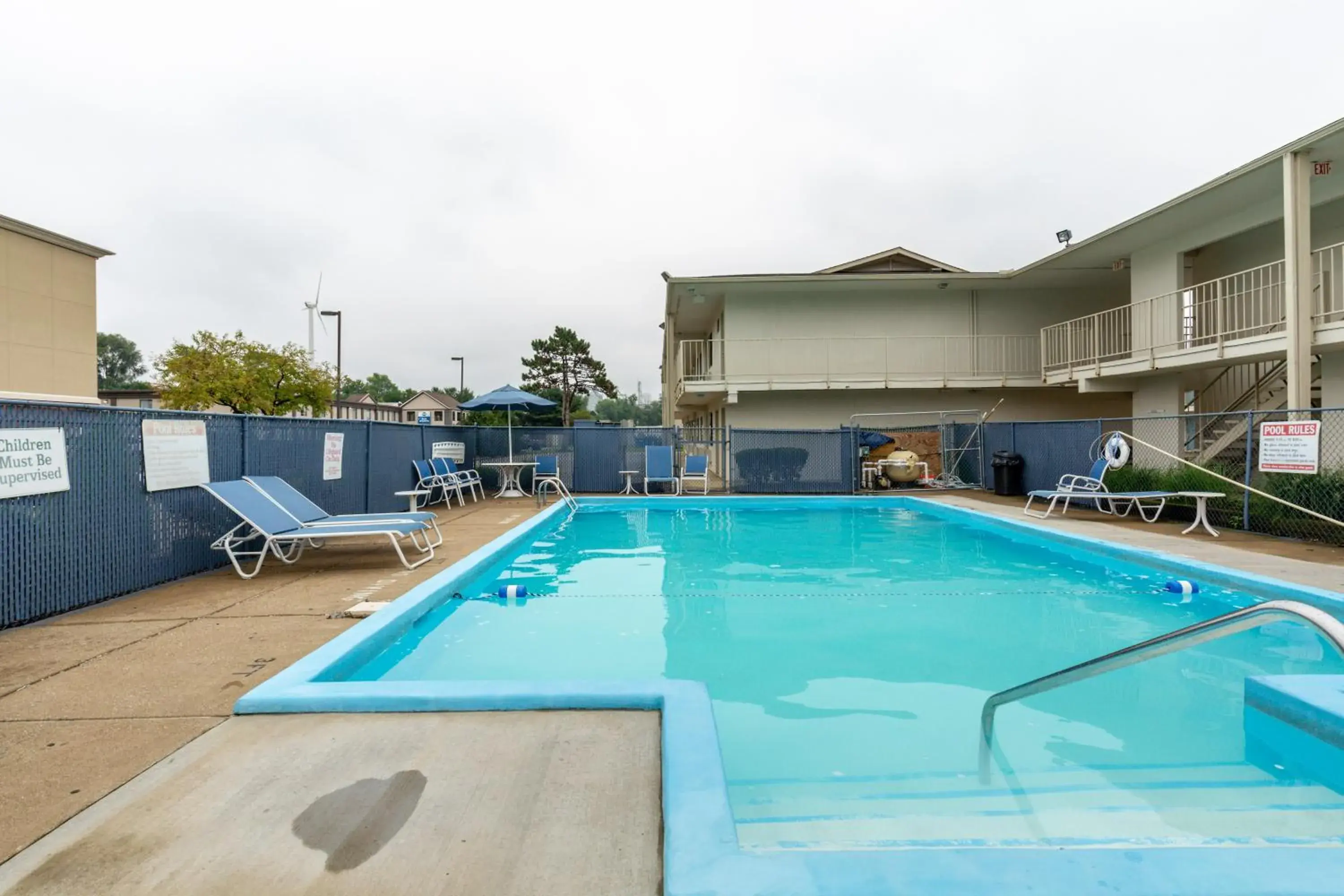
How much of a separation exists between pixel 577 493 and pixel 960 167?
53.0 feet

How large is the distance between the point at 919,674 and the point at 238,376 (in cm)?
2826

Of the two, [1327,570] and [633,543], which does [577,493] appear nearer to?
[633,543]

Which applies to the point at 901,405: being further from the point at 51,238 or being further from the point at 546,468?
the point at 51,238

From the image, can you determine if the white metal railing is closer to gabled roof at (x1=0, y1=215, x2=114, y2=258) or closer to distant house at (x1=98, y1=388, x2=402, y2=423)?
distant house at (x1=98, y1=388, x2=402, y2=423)

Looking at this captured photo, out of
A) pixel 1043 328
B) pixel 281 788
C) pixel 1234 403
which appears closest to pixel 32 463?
pixel 281 788

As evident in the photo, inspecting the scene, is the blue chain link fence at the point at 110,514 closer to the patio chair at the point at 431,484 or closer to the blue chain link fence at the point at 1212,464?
the patio chair at the point at 431,484

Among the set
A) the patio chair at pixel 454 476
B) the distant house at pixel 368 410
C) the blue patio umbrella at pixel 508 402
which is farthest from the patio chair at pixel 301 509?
the distant house at pixel 368 410

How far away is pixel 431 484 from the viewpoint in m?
12.8

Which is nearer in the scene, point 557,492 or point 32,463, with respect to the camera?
point 32,463

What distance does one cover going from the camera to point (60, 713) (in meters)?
2.95

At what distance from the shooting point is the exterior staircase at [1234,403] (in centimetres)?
1284

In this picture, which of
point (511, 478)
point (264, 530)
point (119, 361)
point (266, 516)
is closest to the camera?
point (264, 530)

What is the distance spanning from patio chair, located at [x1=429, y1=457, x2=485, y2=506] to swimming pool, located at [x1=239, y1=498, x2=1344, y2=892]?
529 cm

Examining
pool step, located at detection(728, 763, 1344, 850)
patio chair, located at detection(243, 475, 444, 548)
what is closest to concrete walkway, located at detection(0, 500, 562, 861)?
patio chair, located at detection(243, 475, 444, 548)
